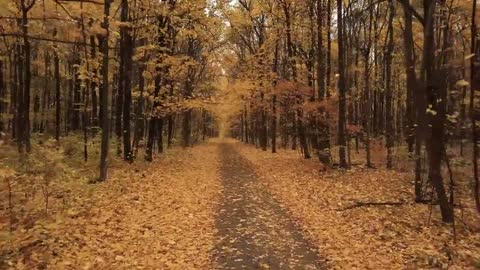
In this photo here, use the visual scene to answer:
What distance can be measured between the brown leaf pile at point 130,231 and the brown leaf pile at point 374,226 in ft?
8.06

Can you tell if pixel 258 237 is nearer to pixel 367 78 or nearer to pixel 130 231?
pixel 130 231

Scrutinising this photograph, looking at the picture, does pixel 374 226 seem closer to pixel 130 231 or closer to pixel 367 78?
pixel 130 231

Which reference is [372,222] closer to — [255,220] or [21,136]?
[255,220]

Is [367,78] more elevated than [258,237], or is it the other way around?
[367,78]

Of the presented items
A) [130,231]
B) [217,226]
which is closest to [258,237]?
[217,226]

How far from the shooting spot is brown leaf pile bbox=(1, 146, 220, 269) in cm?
725

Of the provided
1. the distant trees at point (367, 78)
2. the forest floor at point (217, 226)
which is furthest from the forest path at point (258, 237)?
the distant trees at point (367, 78)

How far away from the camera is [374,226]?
9.59 m

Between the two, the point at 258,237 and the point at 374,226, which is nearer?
the point at 258,237

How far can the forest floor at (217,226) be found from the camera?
24.2 ft

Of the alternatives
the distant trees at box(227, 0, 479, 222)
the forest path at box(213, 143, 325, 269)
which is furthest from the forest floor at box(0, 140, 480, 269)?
the distant trees at box(227, 0, 479, 222)

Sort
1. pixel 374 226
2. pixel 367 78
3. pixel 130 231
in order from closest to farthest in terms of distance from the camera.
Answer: pixel 130 231, pixel 374 226, pixel 367 78

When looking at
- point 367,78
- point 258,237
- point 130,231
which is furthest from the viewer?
point 367,78

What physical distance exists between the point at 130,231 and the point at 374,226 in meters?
5.52
